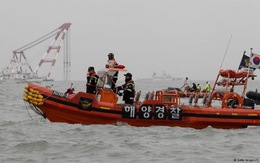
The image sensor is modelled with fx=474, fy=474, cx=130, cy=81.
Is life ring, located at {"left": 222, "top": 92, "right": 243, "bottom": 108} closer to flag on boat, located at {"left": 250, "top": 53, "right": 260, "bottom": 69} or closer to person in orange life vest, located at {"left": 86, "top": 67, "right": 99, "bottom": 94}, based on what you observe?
flag on boat, located at {"left": 250, "top": 53, "right": 260, "bottom": 69}

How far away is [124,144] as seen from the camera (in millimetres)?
10203

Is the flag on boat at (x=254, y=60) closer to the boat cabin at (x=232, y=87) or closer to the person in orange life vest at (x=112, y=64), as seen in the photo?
the boat cabin at (x=232, y=87)

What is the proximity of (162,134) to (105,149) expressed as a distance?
2.36 meters

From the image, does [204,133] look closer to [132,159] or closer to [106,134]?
[106,134]

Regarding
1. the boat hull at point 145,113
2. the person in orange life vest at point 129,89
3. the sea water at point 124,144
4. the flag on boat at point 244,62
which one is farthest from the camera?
the flag on boat at point 244,62

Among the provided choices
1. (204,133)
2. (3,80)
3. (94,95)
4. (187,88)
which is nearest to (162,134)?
(204,133)

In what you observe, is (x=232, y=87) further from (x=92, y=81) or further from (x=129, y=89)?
(x=92, y=81)

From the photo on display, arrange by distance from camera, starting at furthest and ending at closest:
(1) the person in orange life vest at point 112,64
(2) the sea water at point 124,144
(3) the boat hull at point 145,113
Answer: (1) the person in orange life vest at point 112,64, (3) the boat hull at point 145,113, (2) the sea water at point 124,144

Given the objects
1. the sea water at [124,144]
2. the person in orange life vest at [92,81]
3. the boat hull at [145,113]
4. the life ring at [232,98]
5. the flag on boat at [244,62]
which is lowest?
the sea water at [124,144]

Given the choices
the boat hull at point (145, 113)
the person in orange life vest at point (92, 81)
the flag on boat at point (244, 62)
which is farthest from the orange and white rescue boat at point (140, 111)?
the flag on boat at point (244, 62)

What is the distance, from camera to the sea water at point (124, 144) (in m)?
8.88

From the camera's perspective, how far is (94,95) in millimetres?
12805

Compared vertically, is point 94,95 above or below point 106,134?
above

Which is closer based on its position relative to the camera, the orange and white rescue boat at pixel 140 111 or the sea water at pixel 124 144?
the sea water at pixel 124 144
